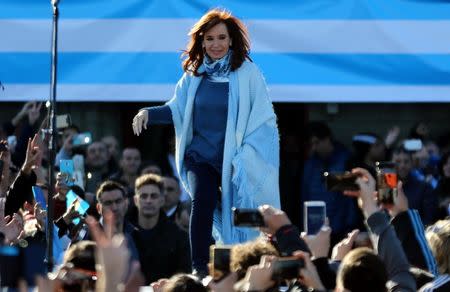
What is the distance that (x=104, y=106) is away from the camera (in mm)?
11914

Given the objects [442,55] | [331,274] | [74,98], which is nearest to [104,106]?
[74,98]

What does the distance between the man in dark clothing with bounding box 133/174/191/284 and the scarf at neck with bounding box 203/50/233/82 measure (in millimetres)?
1272

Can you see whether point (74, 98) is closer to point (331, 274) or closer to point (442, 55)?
point (442, 55)

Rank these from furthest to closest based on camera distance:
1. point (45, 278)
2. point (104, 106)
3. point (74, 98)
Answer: point (104, 106) < point (74, 98) < point (45, 278)

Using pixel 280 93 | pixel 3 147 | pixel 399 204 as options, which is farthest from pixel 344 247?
pixel 280 93

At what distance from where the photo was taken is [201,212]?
7324 millimetres

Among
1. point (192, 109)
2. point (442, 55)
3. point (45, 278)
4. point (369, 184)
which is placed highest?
point (442, 55)

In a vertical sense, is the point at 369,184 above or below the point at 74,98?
below

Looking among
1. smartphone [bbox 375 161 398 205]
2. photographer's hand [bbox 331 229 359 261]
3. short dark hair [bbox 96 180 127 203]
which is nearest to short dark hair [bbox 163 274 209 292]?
smartphone [bbox 375 161 398 205]

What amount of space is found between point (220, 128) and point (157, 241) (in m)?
1.14

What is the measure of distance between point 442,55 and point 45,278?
7.35 m

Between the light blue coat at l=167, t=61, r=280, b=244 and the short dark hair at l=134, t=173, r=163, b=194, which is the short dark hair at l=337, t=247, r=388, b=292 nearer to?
the light blue coat at l=167, t=61, r=280, b=244

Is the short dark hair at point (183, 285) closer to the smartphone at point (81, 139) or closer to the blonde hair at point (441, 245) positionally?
the blonde hair at point (441, 245)

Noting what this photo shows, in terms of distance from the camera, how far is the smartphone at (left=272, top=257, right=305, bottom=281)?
421 cm
